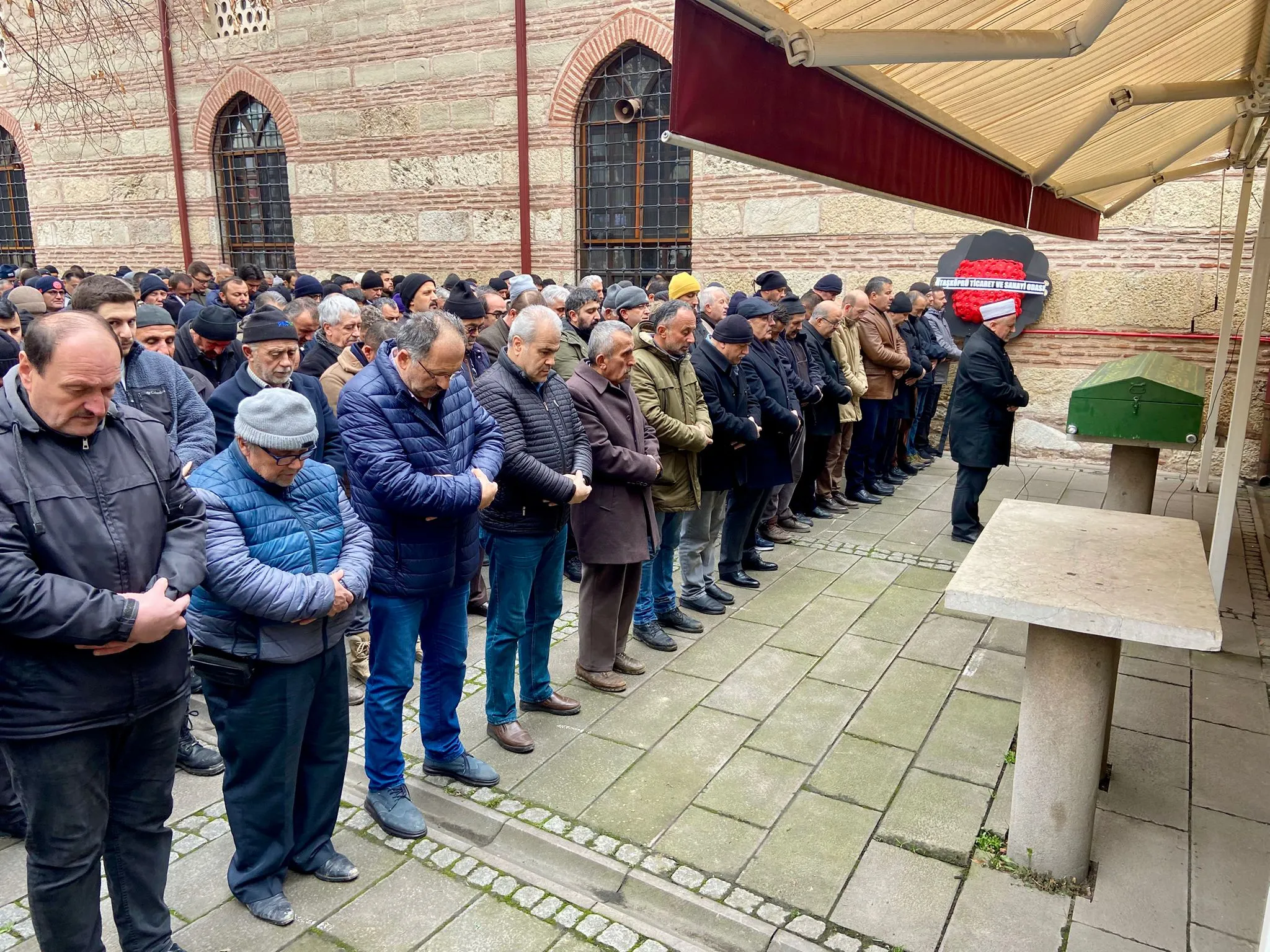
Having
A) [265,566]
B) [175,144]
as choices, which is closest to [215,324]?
[265,566]

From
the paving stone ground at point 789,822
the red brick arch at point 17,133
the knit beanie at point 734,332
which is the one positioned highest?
the red brick arch at point 17,133

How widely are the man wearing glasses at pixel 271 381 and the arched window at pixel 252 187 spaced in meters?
11.0

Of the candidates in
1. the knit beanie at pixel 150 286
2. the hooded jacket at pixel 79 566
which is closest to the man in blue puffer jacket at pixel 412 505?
the hooded jacket at pixel 79 566

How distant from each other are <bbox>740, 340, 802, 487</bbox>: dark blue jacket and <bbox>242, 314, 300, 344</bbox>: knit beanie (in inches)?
115

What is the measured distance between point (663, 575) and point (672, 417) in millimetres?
1012

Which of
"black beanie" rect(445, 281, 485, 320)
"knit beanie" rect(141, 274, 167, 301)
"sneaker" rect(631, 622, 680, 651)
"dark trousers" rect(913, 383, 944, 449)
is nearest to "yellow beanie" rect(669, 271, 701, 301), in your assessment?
"black beanie" rect(445, 281, 485, 320)

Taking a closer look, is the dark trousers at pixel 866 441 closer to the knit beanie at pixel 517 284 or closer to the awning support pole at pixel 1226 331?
the awning support pole at pixel 1226 331

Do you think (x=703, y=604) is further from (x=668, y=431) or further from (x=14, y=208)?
(x=14, y=208)

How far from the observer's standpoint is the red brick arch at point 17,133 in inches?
665

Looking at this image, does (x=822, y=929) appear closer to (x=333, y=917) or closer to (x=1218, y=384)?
(x=333, y=917)

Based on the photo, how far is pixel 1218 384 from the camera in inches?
329

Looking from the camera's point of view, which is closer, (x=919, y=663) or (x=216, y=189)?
(x=919, y=663)

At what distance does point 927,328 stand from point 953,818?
6.85 m

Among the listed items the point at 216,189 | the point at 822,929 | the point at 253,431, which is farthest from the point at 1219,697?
the point at 216,189
